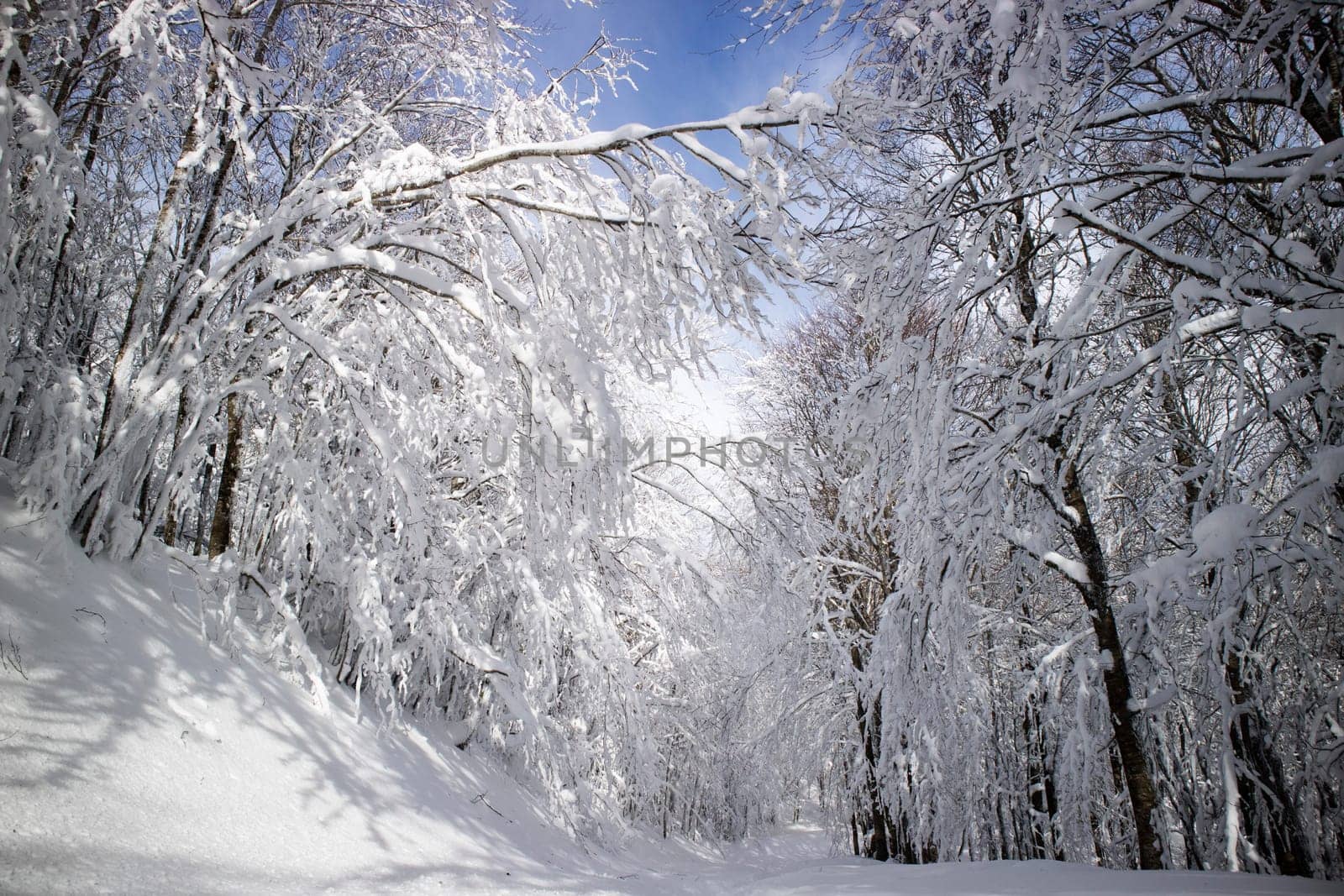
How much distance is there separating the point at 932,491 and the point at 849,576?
5775 mm

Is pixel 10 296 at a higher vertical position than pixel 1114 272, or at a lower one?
lower

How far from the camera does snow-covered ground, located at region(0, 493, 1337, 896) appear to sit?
2236 mm

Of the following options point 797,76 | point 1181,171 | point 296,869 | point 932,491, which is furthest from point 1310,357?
point 296,869

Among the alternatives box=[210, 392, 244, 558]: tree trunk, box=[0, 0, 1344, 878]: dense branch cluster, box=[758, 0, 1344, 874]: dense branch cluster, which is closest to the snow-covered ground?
box=[0, 0, 1344, 878]: dense branch cluster

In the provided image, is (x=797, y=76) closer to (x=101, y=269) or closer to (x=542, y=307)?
(x=542, y=307)

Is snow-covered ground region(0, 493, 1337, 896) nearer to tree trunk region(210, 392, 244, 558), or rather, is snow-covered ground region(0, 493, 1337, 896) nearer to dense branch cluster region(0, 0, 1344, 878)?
dense branch cluster region(0, 0, 1344, 878)

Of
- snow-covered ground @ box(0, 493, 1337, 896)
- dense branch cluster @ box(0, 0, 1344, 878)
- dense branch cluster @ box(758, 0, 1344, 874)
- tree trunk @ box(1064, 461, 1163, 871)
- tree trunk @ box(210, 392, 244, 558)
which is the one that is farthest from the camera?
tree trunk @ box(210, 392, 244, 558)

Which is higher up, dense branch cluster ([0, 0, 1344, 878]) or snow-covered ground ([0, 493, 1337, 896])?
dense branch cluster ([0, 0, 1344, 878])

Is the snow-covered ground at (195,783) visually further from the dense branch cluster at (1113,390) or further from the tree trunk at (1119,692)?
the dense branch cluster at (1113,390)

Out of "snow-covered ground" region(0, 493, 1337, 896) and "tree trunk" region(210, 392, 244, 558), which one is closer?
"snow-covered ground" region(0, 493, 1337, 896)

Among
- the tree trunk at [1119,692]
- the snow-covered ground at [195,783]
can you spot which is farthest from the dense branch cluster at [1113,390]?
the snow-covered ground at [195,783]

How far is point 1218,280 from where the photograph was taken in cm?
274

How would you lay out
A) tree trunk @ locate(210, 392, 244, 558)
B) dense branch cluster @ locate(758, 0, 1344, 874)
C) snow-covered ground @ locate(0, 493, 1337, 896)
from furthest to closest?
tree trunk @ locate(210, 392, 244, 558)
dense branch cluster @ locate(758, 0, 1344, 874)
snow-covered ground @ locate(0, 493, 1337, 896)

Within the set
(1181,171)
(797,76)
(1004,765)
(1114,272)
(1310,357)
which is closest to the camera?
(1181,171)
